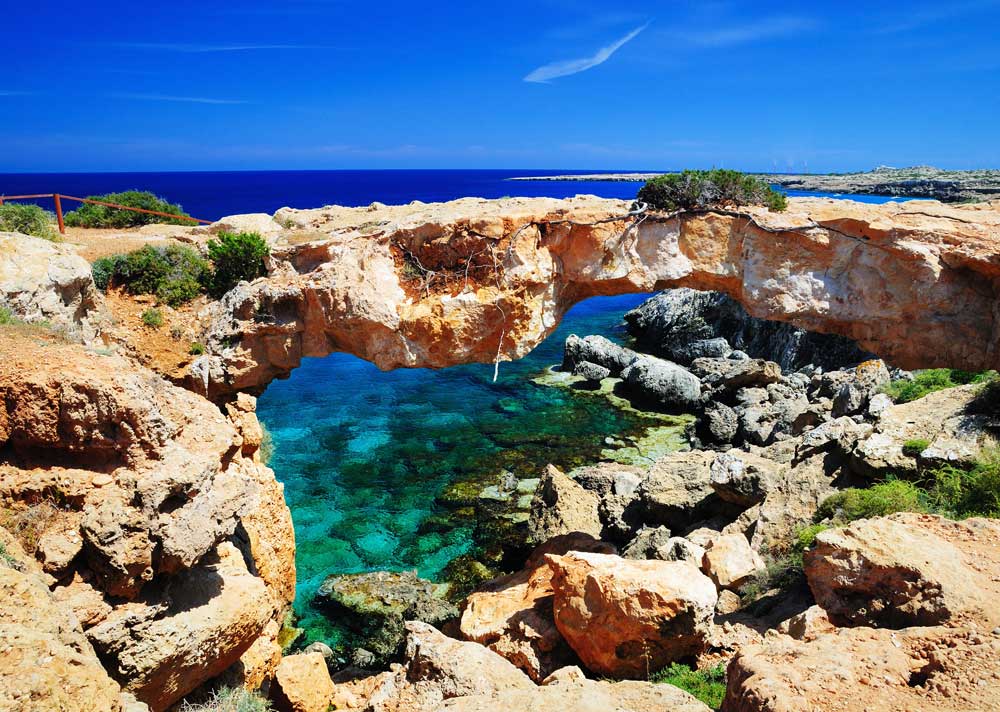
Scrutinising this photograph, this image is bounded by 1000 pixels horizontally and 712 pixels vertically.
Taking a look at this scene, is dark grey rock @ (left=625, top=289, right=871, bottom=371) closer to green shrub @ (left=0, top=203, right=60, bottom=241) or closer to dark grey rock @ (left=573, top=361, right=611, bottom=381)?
dark grey rock @ (left=573, top=361, right=611, bottom=381)

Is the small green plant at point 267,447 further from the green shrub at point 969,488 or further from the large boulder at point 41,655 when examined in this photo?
the green shrub at point 969,488

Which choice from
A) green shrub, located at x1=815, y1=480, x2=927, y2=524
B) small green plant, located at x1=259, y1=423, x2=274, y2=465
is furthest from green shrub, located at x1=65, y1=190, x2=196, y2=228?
green shrub, located at x1=815, y1=480, x2=927, y2=524

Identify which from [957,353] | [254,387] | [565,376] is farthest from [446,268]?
[565,376]

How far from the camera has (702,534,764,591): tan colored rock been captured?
10289 mm

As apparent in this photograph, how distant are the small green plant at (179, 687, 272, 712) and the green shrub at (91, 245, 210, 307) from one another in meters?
6.70

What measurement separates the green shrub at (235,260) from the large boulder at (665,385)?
646 inches

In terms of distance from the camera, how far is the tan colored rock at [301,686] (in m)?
9.01

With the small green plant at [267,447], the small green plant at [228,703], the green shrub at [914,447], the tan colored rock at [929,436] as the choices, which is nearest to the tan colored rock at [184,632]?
the small green plant at [228,703]

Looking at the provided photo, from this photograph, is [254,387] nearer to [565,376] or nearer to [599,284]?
[599,284]

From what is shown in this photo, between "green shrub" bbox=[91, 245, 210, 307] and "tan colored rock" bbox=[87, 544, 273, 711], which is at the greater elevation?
"green shrub" bbox=[91, 245, 210, 307]

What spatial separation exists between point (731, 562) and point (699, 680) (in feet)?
9.28

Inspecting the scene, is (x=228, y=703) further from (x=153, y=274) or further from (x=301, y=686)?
(x=153, y=274)

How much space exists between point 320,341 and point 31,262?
175 inches

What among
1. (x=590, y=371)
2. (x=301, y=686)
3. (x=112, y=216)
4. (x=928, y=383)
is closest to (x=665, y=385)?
(x=590, y=371)
